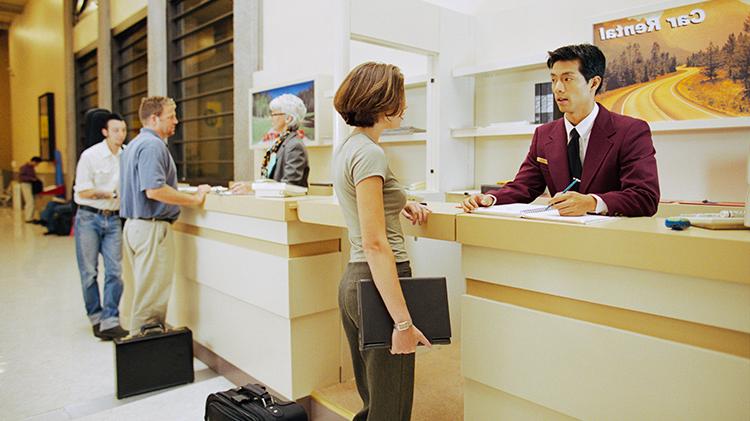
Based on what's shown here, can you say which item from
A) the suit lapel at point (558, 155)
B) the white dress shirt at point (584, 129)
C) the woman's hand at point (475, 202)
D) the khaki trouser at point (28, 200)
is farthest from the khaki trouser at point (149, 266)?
the khaki trouser at point (28, 200)

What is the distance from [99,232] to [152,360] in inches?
61.6

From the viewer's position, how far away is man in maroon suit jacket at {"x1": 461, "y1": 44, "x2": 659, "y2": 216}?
2.00 meters

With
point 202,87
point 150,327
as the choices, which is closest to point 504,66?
point 150,327

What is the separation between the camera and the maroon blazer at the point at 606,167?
1.98 meters

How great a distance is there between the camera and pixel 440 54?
151 inches

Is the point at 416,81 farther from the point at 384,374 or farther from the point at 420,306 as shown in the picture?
the point at 384,374

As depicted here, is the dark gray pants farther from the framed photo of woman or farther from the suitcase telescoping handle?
the framed photo of woman

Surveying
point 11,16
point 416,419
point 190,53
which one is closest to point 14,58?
point 11,16

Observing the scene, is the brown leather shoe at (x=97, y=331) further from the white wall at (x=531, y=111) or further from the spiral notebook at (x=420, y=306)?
the spiral notebook at (x=420, y=306)

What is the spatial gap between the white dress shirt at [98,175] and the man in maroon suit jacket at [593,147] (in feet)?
10.9

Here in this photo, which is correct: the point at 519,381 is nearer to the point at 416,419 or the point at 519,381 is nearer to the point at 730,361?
the point at 730,361

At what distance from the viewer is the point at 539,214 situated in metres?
1.72

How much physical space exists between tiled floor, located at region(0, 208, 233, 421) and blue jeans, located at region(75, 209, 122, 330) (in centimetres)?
23

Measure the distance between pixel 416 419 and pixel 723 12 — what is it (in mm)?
2434
